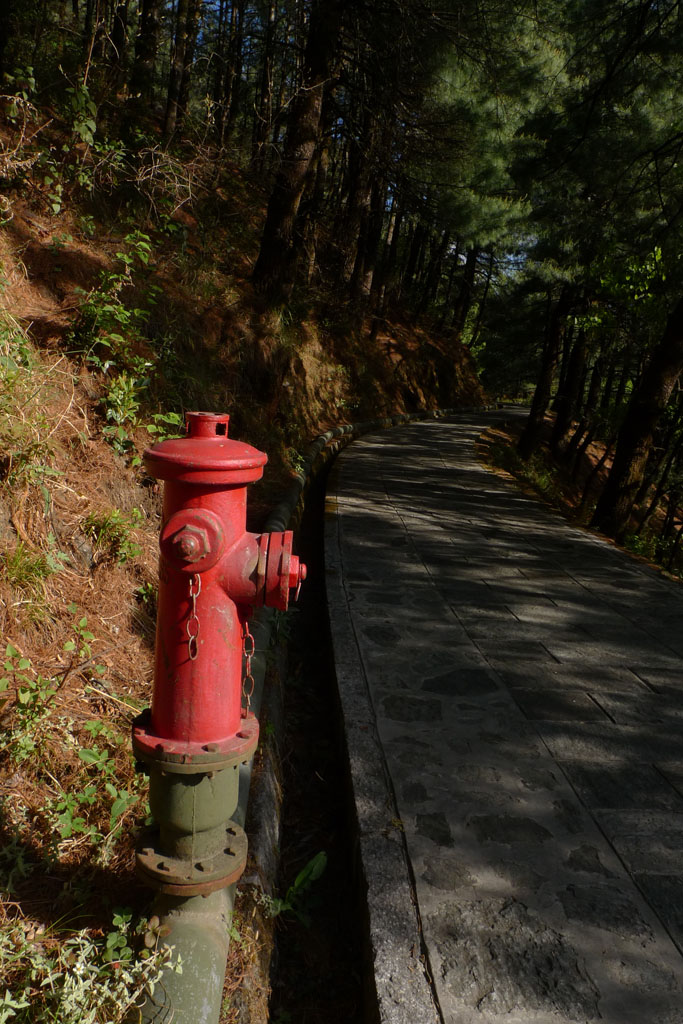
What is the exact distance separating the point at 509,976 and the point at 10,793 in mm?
1684

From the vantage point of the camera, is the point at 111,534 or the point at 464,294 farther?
the point at 464,294

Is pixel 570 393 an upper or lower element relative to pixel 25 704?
upper

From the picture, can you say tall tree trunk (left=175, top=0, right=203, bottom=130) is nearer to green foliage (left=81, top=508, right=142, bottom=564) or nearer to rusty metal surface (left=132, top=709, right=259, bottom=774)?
green foliage (left=81, top=508, right=142, bottom=564)

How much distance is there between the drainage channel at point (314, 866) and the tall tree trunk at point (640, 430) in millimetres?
5734

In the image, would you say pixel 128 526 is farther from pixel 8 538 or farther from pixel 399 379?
pixel 399 379

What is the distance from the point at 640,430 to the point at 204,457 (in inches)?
327

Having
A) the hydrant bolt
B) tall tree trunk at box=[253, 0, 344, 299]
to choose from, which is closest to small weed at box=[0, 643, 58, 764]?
the hydrant bolt

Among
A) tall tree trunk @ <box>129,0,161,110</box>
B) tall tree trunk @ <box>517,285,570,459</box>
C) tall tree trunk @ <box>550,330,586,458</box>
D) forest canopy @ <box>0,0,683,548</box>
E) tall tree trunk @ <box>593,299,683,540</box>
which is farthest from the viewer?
tall tree trunk @ <box>550,330,586,458</box>

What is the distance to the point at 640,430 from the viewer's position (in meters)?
8.72

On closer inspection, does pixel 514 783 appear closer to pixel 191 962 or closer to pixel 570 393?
pixel 191 962

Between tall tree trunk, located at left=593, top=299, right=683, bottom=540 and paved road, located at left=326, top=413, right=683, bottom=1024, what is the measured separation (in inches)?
109

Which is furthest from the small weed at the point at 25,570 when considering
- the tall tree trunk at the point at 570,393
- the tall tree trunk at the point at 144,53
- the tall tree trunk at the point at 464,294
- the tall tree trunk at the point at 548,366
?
the tall tree trunk at the point at 464,294

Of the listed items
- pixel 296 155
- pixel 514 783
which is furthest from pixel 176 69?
pixel 514 783

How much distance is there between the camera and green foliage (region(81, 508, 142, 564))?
332 cm
